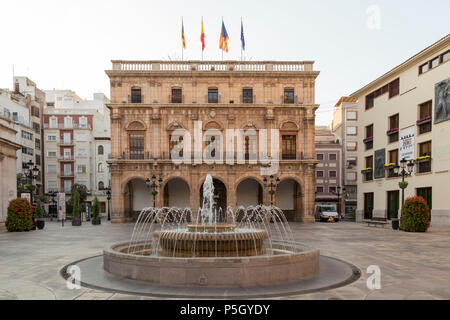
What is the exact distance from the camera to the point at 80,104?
57.3 m

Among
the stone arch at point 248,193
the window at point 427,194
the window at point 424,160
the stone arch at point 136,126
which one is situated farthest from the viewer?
the stone arch at point 248,193

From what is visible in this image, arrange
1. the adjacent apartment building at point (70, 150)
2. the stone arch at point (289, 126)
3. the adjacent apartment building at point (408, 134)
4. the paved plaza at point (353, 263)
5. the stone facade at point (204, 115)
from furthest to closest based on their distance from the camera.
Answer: the adjacent apartment building at point (70, 150) < the stone arch at point (289, 126) < the stone facade at point (204, 115) < the adjacent apartment building at point (408, 134) < the paved plaza at point (353, 263)

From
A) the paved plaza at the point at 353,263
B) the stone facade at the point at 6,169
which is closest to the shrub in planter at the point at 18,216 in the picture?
the stone facade at the point at 6,169

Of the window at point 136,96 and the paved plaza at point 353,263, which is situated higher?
the window at point 136,96

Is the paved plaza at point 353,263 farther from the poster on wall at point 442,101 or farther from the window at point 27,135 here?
the window at point 27,135

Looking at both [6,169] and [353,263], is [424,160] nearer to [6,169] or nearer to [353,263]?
[353,263]

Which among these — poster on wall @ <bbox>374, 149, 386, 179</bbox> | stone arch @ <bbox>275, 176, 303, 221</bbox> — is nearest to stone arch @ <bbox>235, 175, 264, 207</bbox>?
stone arch @ <bbox>275, 176, 303, 221</bbox>

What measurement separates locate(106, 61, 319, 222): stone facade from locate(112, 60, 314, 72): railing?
0.30ft

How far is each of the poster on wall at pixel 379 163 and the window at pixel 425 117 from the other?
473 centimetres

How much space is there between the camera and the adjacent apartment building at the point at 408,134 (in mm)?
23156

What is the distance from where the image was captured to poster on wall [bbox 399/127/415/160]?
2612 centimetres

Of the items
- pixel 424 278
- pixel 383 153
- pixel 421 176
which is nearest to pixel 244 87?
pixel 383 153

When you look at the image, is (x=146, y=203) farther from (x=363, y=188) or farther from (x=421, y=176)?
(x=421, y=176)

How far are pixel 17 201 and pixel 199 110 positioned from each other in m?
16.4
